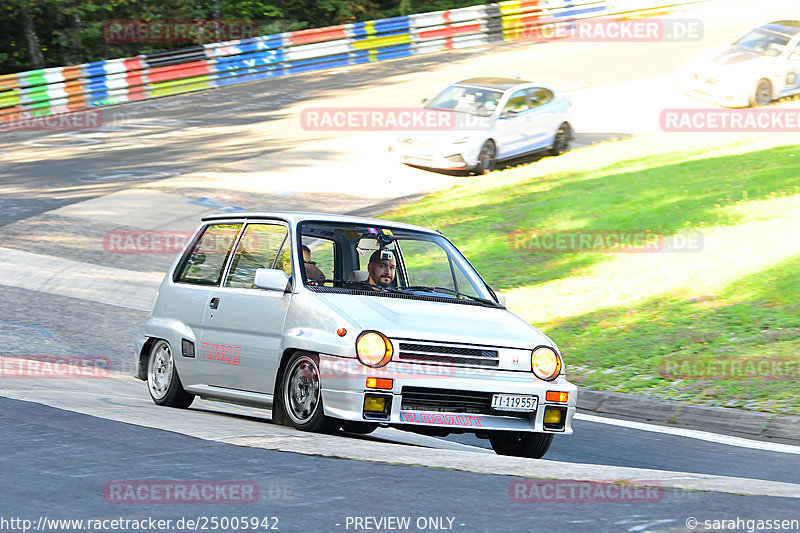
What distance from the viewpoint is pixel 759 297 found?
508 inches

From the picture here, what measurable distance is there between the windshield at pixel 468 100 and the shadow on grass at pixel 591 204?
6.20 feet

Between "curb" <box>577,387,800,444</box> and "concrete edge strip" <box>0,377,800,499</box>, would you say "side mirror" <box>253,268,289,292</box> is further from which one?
"curb" <box>577,387,800,444</box>

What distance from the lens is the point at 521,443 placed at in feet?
25.5

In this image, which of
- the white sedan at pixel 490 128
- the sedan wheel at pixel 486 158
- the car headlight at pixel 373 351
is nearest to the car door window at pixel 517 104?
the white sedan at pixel 490 128

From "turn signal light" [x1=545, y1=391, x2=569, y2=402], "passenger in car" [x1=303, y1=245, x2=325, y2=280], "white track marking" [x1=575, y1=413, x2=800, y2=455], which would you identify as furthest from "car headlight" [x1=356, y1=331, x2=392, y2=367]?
"white track marking" [x1=575, y1=413, x2=800, y2=455]

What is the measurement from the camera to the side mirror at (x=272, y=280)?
302 inches

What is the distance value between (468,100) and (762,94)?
23.6 feet

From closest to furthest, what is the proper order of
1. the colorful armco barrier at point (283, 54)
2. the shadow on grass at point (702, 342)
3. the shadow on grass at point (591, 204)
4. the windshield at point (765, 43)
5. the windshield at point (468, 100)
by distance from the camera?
the shadow on grass at point (702, 342) → the shadow on grass at point (591, 204) → the windshield at point (468, 100) → the windshield at point (765, 43) → the colorful armco barrier at point (283, 54)

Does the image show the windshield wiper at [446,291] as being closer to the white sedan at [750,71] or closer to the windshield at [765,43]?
the white sedan at [750,71]

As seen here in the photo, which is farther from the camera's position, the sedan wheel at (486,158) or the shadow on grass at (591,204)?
the sedan wheel at (486,158)

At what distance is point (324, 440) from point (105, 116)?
25489 mm

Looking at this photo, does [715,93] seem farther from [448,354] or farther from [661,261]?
[448,354]

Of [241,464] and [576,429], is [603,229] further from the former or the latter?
[241,464]

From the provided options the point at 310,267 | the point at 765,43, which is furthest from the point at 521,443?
the point at 765,43
